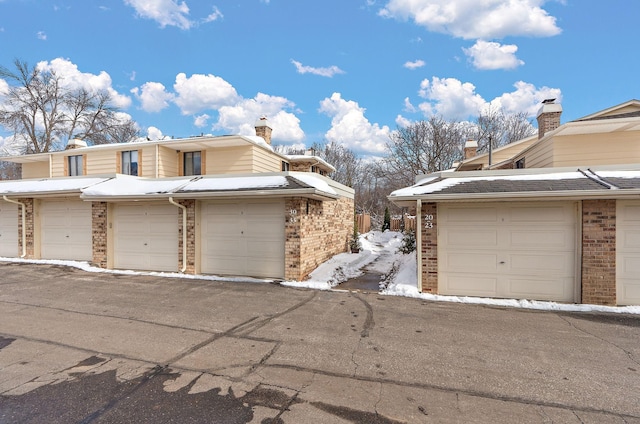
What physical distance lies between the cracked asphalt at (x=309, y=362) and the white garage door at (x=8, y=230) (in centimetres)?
804

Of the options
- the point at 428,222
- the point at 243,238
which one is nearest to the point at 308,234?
the point at 243,238

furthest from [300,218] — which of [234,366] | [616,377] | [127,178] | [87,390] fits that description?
[127,178]

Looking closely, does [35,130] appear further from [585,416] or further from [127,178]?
[585,416]

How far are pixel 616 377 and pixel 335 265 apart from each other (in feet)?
25.0

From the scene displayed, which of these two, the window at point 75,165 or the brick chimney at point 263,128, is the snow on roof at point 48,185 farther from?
the brick chimney at point 263,128

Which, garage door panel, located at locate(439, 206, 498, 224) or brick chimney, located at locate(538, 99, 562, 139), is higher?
brick chimney, located at locate(538, 99, 562, 139)

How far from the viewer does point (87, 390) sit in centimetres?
327

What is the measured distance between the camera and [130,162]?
13.2 m

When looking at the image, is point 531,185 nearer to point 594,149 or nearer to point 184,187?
point 594,149

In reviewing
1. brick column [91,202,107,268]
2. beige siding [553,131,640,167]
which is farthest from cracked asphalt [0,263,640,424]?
beige siding [553,131,640,167]

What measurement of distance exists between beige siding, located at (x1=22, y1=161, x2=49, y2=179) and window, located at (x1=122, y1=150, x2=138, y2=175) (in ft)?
23.8

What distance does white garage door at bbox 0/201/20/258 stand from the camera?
12.5 metres

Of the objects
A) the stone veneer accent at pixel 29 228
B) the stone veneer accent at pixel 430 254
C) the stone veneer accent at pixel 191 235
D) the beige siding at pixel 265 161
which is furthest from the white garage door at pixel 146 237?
the stone veneer accent at pixel 430 254

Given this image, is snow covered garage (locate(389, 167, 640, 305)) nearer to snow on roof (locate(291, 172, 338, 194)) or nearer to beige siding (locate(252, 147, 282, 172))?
snow on roof (locate(291, 172, 338, 194))
